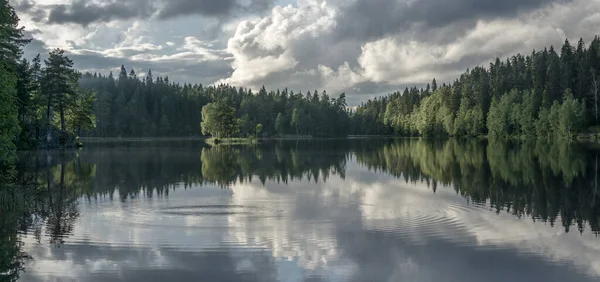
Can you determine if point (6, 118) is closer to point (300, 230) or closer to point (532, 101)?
point (300, 230)

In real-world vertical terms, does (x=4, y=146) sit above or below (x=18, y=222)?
above

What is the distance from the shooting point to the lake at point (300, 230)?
52.9 feet

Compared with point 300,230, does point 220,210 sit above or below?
above

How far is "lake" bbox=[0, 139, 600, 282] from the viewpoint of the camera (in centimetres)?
1611

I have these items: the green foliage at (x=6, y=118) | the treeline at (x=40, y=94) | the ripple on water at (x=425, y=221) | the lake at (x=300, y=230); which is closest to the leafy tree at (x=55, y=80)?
the treeline at (x=40, y=94)

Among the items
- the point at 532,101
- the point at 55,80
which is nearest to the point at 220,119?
the point at 55,80

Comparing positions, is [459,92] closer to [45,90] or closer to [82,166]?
[45,90]

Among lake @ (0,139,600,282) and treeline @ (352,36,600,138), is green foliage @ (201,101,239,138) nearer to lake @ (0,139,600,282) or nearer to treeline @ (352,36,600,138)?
treeline @ (352,36,600,138)

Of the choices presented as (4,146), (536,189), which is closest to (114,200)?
(4,146)

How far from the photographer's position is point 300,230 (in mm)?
21781

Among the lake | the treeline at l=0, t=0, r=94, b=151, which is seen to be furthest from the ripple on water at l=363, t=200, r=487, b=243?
the treeline at l=0, t=0, r=94, b=151

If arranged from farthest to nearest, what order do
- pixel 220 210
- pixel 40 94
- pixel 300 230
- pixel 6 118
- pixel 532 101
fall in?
1. pixel 532 101
2. pixel 40 94
3. pixel 6 118
4. pixel 220 210
5. pixel 300 230

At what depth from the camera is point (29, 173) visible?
42.6m

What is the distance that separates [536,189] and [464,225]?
14497 millimetres
